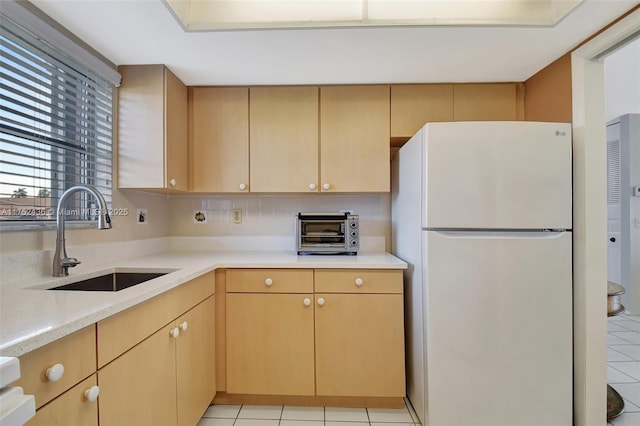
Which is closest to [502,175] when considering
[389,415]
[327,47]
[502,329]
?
[502,329]

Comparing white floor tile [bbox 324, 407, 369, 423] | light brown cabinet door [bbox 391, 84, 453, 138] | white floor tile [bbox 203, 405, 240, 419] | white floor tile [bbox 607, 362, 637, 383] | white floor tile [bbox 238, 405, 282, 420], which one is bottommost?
white floor tile [bbox 324, 407, 369, 423]

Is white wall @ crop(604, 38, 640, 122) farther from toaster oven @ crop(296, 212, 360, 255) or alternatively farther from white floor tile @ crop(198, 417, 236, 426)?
white floor tile @ crop(198, 417, 236, 426)

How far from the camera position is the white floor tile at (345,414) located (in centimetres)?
170

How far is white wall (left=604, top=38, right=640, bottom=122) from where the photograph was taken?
201 centimetres

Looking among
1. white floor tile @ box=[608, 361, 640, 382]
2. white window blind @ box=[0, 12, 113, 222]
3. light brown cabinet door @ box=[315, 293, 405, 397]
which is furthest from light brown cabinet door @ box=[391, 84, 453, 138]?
white floor tile @ box=[608, 361, 640, 382]

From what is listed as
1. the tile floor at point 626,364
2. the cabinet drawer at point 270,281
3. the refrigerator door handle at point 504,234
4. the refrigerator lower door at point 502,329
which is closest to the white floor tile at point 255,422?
the cabinet drawer at point 270,281

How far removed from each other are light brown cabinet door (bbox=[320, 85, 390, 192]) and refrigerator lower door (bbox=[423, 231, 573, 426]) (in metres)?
0.73

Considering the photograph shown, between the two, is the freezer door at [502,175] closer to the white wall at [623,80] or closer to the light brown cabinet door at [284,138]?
the white wall at [623,80]

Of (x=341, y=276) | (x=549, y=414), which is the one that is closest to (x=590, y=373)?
(x=549, y=414)

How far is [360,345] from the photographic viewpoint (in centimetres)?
174

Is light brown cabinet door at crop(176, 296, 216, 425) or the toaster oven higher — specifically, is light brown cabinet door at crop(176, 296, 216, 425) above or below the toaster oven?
below

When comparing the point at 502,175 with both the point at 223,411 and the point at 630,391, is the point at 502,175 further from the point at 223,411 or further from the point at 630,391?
the point at 223,411

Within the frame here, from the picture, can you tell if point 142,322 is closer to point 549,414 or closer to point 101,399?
point 101,399

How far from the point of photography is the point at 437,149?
1521 millimetres
